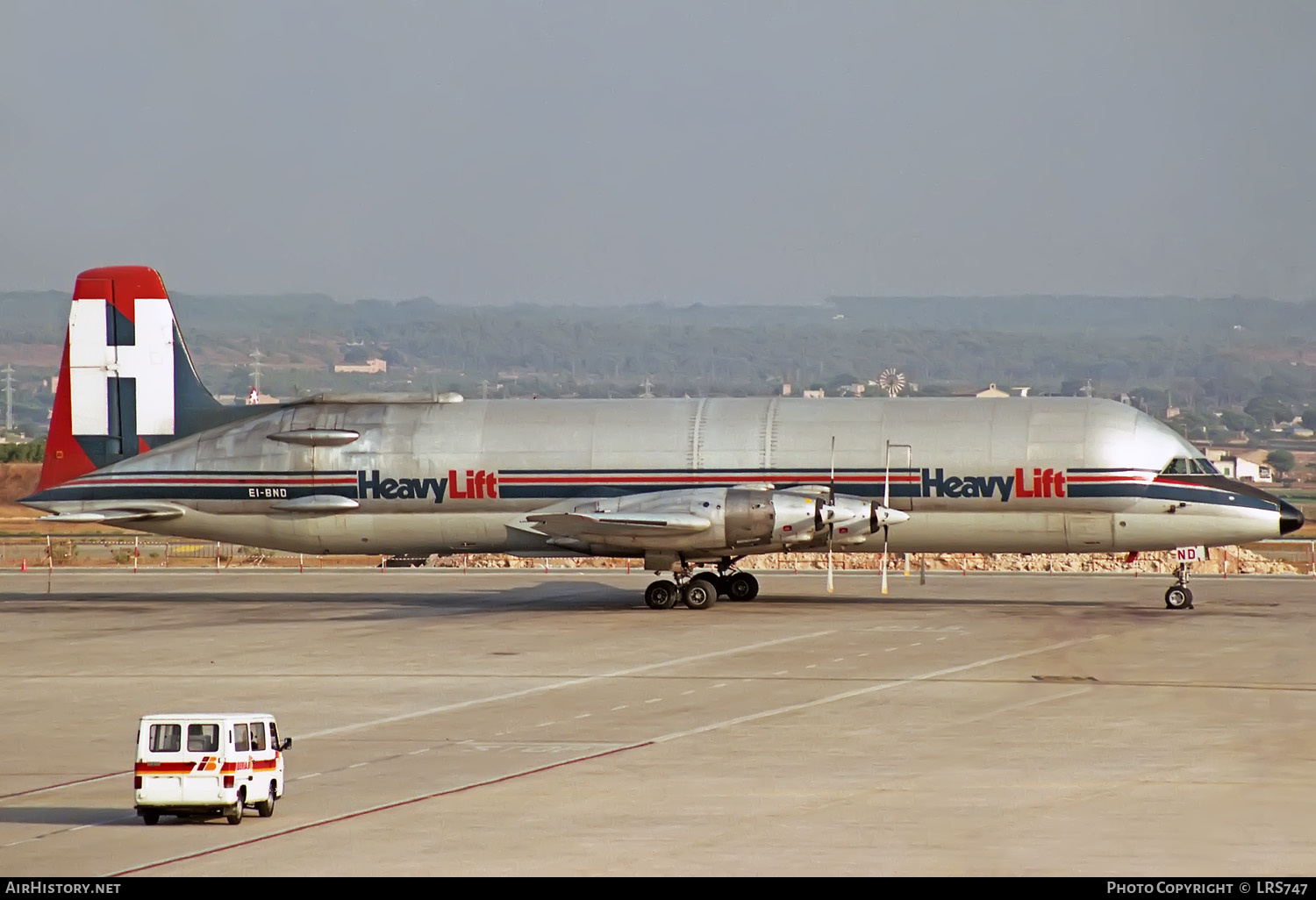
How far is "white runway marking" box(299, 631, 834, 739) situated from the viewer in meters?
22.6

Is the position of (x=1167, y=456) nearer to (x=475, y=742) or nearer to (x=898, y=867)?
(x=475, y=742)

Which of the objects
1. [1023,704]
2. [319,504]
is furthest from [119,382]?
[1023,704]

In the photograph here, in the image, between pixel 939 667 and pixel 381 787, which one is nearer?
pixel 381 787

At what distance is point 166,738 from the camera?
15.8 metres

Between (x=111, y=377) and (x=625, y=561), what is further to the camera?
(x=625, y=561)

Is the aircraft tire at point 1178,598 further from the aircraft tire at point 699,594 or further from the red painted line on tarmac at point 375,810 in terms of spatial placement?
the red painted line on tarmac at point 375,810

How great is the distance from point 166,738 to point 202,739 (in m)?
0.35

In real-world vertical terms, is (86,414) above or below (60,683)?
above

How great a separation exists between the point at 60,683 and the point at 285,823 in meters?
13.2

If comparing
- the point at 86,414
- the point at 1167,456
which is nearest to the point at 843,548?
the point at 1167,456

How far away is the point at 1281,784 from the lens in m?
17.4

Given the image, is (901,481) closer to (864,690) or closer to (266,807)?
(864,690)

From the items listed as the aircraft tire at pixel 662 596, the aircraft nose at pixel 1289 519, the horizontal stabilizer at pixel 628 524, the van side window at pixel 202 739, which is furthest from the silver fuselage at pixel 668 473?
the van side window at pixel 202 739

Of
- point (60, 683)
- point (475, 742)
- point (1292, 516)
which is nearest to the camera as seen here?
point (475, 742)
